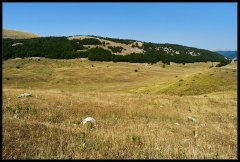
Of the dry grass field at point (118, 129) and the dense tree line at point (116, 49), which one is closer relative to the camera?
Answer: the dry grass field at point (118, 129)

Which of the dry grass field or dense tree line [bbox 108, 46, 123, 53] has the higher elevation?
the dry grass field

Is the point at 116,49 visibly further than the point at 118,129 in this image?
Yes

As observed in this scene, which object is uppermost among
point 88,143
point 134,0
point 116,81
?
point 134,0

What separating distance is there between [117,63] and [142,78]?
2160 cm

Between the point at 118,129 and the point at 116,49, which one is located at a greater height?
the point at 118,129

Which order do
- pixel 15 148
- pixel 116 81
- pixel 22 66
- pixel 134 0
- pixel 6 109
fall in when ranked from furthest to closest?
pixel 22 66 → pixel 116 81 → pixel 6 109 → pixel 15 148 → pixel 134 0

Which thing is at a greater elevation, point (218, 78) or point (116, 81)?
point (218, 78)

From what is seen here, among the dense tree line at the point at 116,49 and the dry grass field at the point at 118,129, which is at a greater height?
the dry grass field at the point at 118,129

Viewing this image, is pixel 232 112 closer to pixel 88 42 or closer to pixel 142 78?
pixel 142 78

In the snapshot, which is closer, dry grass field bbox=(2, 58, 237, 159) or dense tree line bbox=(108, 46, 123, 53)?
dry grass field bbox=(2, 58, 237, 159)

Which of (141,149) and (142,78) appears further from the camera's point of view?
(142,78)

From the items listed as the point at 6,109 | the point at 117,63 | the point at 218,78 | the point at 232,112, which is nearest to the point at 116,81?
the point at 117,63

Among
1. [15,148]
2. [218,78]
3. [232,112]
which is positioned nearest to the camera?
[15,148]

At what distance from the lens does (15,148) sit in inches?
348
